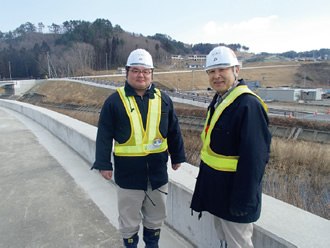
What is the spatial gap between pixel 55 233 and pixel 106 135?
1.52 m

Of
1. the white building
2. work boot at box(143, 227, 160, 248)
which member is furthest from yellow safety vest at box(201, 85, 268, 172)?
the white building

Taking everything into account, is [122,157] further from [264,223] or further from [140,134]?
[264,223]

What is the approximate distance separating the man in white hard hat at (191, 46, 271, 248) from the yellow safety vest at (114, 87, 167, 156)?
1.88ft

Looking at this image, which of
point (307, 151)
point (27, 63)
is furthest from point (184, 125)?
point (27, 63)

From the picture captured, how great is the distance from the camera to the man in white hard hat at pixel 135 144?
2.56m

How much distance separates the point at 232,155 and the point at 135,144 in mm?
1013

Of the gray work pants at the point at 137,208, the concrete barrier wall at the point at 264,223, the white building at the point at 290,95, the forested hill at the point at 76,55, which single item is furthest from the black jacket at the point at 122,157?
the forested hill at the point at 76,55

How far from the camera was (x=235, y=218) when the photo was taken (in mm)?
1976

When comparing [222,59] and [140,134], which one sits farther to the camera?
[140,134]

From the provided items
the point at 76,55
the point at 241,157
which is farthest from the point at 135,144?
the point at 76,55

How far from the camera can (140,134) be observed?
2570mm

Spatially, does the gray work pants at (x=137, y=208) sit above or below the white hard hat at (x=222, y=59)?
below

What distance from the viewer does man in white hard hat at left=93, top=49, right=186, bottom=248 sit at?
2564 mm

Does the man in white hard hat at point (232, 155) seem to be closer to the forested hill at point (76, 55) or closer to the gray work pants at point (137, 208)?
the gray work pants at point (137, 208)
